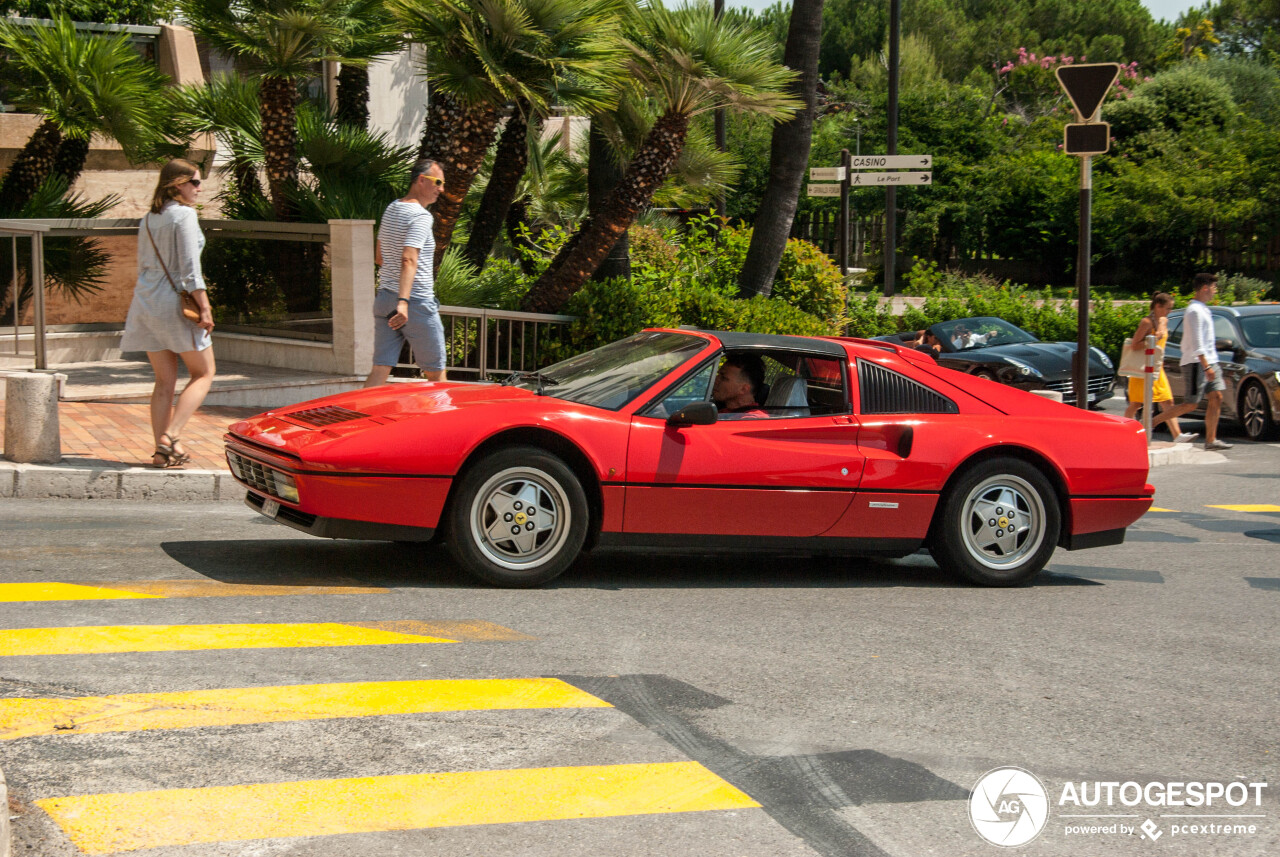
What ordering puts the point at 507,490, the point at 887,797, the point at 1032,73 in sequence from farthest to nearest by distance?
the point at 1032,73
the point at 507,490
the point at 887,797

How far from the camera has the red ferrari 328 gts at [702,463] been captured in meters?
6.18

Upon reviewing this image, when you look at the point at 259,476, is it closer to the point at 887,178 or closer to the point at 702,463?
the point at 702,463

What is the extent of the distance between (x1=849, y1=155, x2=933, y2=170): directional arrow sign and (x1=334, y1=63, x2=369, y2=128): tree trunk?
8849mm

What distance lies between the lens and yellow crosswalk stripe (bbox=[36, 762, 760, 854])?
139 inches

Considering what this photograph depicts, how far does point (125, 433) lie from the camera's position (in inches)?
382

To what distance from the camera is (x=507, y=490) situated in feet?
20.6

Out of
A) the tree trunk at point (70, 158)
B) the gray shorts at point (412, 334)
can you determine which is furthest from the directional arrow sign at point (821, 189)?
the gray shorts at point (412, 334)

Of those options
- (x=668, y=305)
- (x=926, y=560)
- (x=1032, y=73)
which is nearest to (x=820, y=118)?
(x=1032, y=73)

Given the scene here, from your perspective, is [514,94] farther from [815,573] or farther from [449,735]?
[449,735]

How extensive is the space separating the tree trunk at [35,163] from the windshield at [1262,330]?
45.4ft

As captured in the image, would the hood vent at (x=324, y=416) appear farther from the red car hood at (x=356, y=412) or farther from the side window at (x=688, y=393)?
the side window at (x=688, y=393)

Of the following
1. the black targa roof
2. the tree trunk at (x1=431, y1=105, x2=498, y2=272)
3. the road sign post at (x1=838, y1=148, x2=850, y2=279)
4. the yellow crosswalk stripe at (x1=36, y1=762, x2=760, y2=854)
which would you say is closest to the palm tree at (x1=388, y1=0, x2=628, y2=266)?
the tree trunk at (x1=431, y1=105, x2=498, y2=272)

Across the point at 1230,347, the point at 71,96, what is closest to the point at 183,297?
the point at 71,96

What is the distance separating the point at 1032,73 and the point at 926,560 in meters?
50.7
